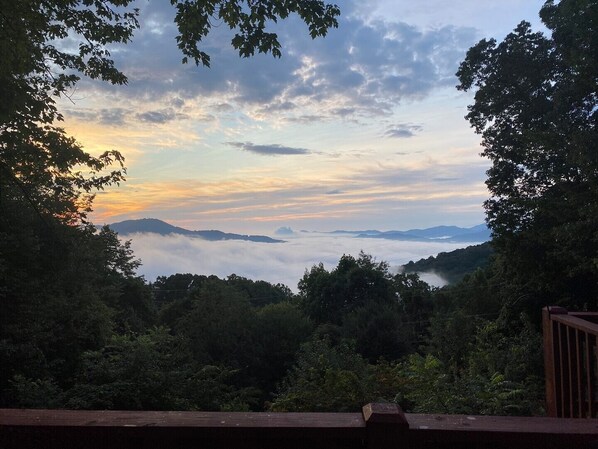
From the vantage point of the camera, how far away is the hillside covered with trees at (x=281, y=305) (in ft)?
20.0

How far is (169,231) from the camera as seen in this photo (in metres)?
83.5

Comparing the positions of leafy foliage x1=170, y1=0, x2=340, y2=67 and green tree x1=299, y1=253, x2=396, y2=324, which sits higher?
leafy foliage x1=170, y1=0, x2=340, y2=67

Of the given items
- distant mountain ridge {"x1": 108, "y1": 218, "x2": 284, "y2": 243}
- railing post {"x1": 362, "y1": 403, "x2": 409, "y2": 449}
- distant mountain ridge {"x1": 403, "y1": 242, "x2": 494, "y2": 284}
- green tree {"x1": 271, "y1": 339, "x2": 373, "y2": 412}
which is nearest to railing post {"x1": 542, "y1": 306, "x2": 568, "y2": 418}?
green tree {"x1": 271, "y1": 339, "x2": 373, "y2": 412}

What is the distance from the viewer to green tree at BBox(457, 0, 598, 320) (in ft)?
47.0

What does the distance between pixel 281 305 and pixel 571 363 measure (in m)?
23.7

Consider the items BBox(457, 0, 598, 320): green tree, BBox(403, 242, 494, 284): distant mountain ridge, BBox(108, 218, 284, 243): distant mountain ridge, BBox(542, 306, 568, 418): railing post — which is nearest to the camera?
BBox(542, 306, 568, 418): railing post

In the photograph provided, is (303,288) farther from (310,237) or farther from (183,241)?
(310,237)

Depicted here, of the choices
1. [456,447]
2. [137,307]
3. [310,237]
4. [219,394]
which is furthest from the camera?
[310,237]

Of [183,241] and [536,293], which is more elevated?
[183,241]

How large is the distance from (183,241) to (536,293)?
248 feet

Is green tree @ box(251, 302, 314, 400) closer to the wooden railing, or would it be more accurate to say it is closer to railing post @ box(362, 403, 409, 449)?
the wooden railing

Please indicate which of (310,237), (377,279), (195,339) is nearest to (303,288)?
(377,279)

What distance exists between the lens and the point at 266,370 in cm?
2223

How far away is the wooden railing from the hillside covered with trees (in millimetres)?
1449
